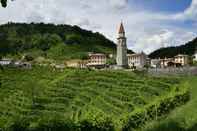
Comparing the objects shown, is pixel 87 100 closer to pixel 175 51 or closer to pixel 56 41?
pixel 175 51

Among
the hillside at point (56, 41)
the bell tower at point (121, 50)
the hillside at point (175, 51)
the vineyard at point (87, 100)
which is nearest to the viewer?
the vineyard at point (87, 100)

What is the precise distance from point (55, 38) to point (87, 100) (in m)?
114

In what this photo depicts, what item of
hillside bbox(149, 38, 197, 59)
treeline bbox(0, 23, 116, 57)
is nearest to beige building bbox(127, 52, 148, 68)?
hillside bbox(149, 38, 197, 59)

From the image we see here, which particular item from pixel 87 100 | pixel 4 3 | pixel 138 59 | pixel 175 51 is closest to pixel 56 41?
pixel 175 51

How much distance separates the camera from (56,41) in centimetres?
16700

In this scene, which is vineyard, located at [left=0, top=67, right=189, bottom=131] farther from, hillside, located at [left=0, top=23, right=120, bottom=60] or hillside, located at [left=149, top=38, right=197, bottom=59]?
hillside, located at [left=149, top=38, right=197, bottom=59]

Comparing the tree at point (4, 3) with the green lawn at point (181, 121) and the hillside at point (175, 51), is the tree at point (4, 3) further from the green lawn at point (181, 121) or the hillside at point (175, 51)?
the hillside at point (175, 51)

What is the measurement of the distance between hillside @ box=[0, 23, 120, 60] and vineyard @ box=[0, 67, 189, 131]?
6209 centimetres

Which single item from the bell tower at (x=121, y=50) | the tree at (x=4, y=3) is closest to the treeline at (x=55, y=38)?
the bell tower at (x=121, y=50)

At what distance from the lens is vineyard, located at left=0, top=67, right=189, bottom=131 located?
41.9m

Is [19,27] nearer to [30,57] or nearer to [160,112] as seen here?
[30,57]

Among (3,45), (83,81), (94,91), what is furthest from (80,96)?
(3,45)

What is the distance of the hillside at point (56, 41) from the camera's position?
481 feet

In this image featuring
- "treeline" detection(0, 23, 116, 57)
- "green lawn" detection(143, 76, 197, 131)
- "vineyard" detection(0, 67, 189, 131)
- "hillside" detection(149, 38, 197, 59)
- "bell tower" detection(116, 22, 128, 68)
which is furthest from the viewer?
"treeline" detection(0, 23, 116, 57)
